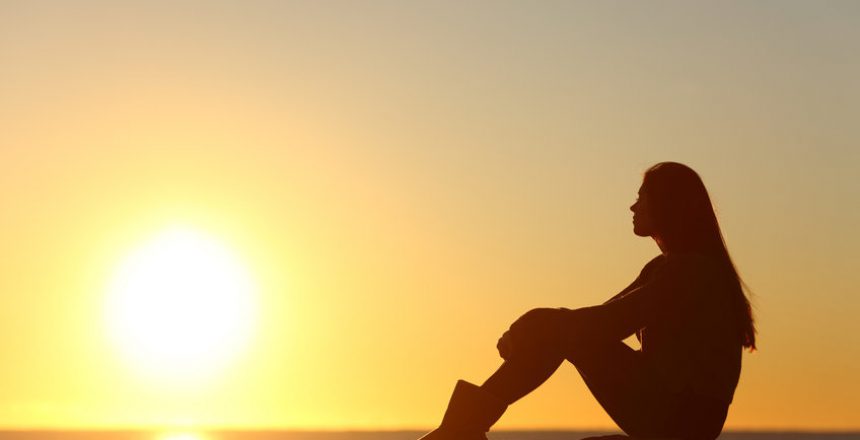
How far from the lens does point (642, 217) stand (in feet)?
34.4

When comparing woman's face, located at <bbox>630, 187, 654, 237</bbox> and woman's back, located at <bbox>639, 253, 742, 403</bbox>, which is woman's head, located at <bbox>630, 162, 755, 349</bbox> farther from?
woman's back, located at <bbox>639, 253, 742, 403</bbox>

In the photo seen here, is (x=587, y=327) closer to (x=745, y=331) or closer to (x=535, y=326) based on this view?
(x=535, y=326)

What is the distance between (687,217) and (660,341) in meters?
0.87

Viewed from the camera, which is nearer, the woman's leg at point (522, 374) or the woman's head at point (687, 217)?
the woman's leg at point (522, 374)

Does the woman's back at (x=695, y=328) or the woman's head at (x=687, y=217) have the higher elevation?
the woman's head at (x=687, y=217)

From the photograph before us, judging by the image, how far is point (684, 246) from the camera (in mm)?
10375

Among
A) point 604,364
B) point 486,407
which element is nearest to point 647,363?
point 604,364

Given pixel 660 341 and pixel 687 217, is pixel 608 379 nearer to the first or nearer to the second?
pixel 660 341

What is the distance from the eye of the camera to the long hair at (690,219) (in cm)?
1027

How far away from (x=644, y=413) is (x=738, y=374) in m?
0.69

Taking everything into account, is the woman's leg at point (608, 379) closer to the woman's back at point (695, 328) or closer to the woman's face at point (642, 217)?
the woman's back at point (695, 328)

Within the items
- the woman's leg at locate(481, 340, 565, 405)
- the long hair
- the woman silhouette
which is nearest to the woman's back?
the woman silhouette

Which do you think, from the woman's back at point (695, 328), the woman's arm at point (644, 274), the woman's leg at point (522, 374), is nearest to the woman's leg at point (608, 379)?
the woman's leg at point (522, 374)

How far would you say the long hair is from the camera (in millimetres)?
10266
